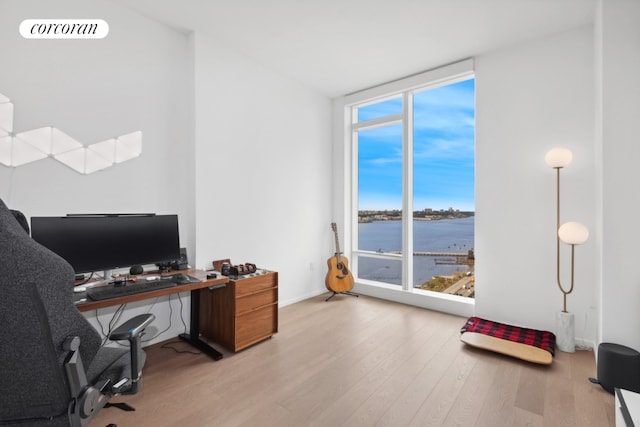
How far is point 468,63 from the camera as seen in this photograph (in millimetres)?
3340

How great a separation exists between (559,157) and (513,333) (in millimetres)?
1708

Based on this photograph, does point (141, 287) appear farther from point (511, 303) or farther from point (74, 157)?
point (511, 303)

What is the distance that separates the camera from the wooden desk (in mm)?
1876

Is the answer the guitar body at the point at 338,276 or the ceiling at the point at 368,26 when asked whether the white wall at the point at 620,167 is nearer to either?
the ceiling at the point at 368,26

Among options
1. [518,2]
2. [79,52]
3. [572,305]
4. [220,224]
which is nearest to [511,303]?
[572,305]

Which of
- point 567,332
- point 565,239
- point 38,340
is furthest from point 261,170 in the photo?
point 567,332

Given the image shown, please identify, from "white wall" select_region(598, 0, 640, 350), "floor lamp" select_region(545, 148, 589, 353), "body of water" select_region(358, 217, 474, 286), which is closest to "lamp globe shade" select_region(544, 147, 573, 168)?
"floor lamp" select_region(545, 148, 589, 353)

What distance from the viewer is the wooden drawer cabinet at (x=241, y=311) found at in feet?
8.57

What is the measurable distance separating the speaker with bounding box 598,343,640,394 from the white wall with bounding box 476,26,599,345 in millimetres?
810

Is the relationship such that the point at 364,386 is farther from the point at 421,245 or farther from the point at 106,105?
the point at 106,105

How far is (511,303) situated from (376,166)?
2.42 m

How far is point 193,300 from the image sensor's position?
283 centimetres

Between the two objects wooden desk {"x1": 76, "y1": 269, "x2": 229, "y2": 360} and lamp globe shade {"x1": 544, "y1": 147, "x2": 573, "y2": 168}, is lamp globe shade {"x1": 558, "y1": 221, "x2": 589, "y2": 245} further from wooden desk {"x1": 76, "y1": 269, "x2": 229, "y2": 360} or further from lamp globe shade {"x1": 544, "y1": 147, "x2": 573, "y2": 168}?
wooden desk {"x1": 76, "y1": 269, "x2": 229, "y2": 360}

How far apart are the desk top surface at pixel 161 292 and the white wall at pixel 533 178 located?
112 inches
